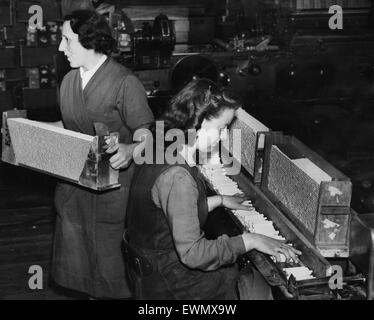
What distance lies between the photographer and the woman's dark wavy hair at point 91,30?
3.15m

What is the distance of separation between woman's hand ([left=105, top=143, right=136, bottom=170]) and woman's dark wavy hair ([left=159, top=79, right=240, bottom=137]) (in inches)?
16.0

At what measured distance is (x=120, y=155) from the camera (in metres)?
2.95

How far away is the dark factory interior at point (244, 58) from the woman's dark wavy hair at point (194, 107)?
479cm

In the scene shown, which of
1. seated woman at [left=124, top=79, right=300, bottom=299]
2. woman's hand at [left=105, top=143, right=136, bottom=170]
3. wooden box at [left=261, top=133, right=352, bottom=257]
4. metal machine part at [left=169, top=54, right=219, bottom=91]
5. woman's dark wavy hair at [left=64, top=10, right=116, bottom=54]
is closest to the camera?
seated woman at [left=124, top=79, right=300, bottom=299]

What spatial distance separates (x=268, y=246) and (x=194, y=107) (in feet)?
2.26

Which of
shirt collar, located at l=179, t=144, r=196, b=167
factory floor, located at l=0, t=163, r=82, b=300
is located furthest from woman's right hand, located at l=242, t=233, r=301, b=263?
factory floor, located at l=0, t=163, r=82, b=300

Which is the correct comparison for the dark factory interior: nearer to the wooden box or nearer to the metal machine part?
the metal machine part

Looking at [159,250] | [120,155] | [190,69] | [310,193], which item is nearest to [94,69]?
[120,155]

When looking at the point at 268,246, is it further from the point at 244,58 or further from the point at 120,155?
the point at 244,58

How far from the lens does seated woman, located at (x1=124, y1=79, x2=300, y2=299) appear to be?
7.87 feet

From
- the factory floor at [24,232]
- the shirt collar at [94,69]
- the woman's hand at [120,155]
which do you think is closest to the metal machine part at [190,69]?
the factory floor at [24,232]

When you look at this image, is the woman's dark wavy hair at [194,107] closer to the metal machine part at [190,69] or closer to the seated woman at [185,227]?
the seated woman at [185,227]
